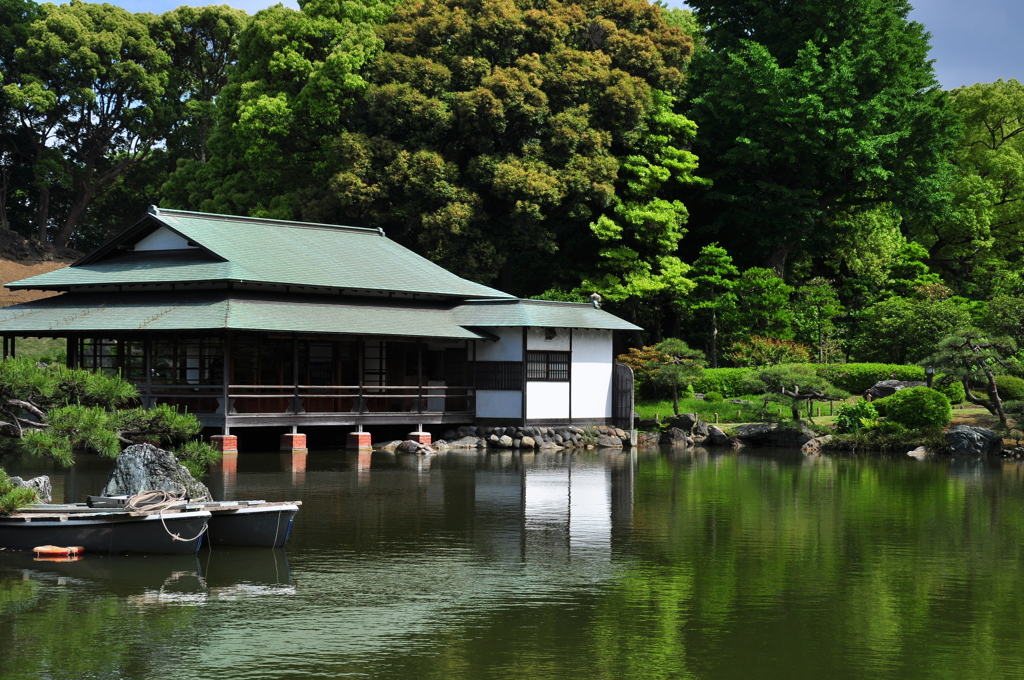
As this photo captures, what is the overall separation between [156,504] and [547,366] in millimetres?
20123

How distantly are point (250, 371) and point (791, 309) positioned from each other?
22329 millimetres

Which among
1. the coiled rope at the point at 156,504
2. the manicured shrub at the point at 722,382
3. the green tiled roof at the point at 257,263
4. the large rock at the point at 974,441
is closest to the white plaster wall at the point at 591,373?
the green tiled roof at the point at 257,263

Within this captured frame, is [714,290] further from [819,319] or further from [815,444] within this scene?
[815,444]

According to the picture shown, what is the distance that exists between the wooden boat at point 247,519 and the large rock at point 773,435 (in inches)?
839

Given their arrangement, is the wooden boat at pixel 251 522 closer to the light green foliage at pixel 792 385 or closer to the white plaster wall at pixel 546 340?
the white plaster wall at pixel 546 340

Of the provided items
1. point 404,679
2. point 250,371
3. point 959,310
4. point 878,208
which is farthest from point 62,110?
point 404,679

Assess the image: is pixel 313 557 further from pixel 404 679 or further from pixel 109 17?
pixel 109 17

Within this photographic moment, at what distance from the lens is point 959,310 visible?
3978 centimetres

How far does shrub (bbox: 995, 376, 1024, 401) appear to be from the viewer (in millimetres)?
34719

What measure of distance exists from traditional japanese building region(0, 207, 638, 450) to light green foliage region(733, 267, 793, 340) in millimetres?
9493

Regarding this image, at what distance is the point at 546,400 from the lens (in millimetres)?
33625

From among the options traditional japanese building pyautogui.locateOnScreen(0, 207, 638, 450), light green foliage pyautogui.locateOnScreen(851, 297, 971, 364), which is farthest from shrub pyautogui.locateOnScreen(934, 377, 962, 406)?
traditional japanese building pyautogui.locateOnScreen(0, 207, 638, 450)

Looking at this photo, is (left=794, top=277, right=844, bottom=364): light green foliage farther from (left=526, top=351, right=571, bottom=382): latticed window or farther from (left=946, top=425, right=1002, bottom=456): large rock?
(left=526, top=351, right=571, bottom=382): latticed window

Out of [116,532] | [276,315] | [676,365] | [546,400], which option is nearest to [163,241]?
[276,315]
